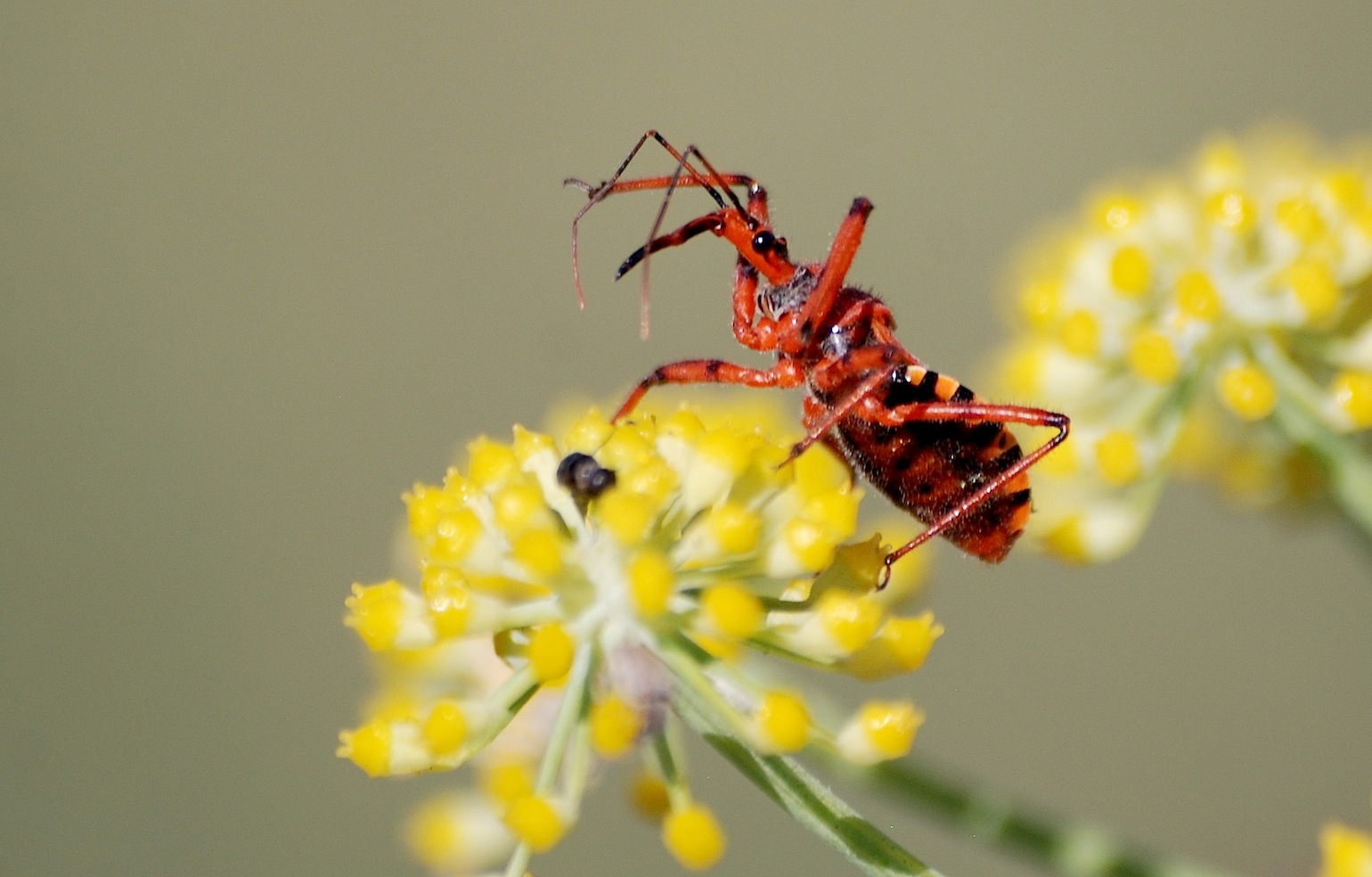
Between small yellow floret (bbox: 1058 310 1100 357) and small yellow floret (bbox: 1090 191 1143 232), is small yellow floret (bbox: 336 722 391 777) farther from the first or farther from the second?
small yellow floret (bbox: 1090 191 1143 232)

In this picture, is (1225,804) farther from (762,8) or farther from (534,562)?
(534,562)

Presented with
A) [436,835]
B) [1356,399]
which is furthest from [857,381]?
[436,835]

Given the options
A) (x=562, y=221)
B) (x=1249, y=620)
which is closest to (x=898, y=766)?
(x=562, y=221)

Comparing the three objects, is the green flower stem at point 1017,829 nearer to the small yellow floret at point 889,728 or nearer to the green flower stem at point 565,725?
the small yellow floret at point 889,728

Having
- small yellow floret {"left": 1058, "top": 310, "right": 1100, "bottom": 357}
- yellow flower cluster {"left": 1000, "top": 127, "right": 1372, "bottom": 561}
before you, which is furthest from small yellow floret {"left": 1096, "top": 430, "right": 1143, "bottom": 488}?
small yellow floret {"left": 1058, "top": 310, "right": 1100, "bottom": 357}

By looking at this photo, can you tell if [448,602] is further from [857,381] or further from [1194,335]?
[1194,335]
